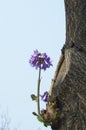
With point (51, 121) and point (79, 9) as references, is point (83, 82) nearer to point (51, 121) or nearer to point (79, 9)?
point (51, 121)

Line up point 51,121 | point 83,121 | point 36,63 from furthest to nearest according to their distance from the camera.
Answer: point 36,63, point 51,121, point 83,121

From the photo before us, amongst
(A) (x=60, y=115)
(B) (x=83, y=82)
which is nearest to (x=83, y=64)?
(B) (x=83, y=82)

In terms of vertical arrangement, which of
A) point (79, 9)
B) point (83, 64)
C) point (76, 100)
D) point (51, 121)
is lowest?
point (51, 121)

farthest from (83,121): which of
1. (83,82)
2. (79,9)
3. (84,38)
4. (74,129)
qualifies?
(79,9)

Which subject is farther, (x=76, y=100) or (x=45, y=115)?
(x=45, y=115)

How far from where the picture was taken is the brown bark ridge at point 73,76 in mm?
3035

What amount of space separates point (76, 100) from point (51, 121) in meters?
0.28

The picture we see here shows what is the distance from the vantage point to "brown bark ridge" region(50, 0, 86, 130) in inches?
119

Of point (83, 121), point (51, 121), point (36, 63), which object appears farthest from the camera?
point (36, 63)

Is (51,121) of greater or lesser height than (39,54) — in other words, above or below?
below

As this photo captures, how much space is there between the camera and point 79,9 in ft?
10.8

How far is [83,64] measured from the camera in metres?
3.16

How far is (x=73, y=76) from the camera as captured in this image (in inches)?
122

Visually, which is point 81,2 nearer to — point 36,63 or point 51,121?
point 36,63
